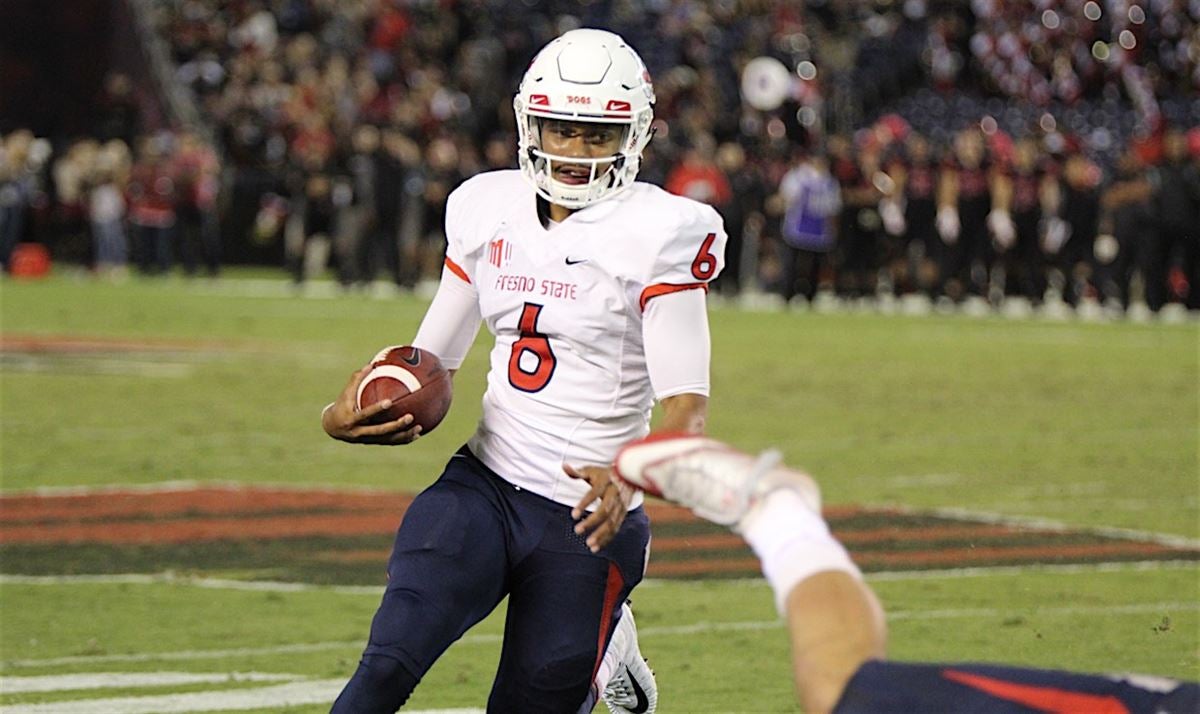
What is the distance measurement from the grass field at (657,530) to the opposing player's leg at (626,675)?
444 mm

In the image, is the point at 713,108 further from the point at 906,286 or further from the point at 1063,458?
the point at 1063,458

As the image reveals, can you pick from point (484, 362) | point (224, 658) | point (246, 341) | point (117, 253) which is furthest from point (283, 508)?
point (117, 253)

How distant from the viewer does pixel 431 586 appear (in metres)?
A: 4.74

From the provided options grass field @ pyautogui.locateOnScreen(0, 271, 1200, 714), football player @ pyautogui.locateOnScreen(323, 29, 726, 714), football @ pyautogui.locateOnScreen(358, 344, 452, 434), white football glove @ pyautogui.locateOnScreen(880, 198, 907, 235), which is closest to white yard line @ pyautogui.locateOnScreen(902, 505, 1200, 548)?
grass field @ pyautogui.locateOnScreen(0, 271, 1200, 714)

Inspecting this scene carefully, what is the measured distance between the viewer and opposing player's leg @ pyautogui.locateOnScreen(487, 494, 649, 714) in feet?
15.9

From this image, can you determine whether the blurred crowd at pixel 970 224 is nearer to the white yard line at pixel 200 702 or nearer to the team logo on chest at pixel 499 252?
the white yard line at pixel 200 702

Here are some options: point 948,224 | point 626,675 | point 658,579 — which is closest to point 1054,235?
point 948,224

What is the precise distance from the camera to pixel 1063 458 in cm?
1188

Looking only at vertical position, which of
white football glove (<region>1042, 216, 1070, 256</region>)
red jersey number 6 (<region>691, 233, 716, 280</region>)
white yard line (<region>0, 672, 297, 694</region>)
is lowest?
white football glove (<region>1042, 216, 1070, 256</region>)

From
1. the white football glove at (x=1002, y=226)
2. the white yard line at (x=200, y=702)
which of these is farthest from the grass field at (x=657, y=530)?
the white football glove at (x=1002, y=226)

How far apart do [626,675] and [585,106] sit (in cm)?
142

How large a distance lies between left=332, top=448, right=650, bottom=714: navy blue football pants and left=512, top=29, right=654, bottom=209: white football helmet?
66 centimetres

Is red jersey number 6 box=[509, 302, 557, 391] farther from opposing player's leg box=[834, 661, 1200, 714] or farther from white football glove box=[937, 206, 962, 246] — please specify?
white football glove box=[937, 206, 962, 246]

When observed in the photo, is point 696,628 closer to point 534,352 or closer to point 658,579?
point 658,579
